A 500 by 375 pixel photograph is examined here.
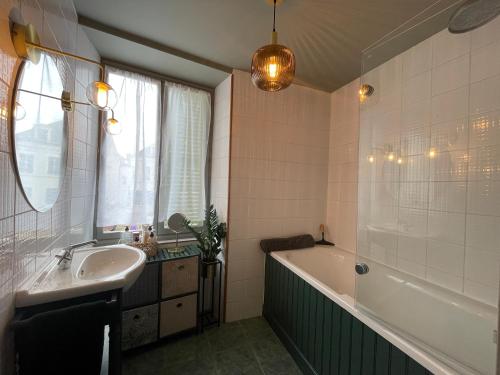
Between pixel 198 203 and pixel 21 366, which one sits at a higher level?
pixel 198 203

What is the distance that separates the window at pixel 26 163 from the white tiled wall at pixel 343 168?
2351mm

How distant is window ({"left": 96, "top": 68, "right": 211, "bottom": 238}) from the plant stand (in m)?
0.52

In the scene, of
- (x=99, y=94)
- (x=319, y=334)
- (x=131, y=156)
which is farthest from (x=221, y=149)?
(x=319, y=334)

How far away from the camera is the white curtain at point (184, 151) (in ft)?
7.16

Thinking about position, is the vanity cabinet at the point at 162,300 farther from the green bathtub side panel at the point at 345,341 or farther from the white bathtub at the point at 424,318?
the green bathtub side panel at the point at 345,341

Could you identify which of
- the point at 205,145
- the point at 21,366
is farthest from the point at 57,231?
the point at 205,145

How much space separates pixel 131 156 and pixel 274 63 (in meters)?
1.55

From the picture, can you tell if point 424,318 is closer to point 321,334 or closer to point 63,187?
point 321,334

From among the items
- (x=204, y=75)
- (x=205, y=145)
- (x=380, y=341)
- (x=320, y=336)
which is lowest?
(x=320, y=336)

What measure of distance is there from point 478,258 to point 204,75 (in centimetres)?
254

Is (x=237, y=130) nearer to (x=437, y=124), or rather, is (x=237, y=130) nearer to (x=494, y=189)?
(x=437, y=124)

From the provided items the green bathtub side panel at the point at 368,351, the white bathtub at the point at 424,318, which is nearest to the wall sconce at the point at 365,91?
the white bathtub at the point at 424,318

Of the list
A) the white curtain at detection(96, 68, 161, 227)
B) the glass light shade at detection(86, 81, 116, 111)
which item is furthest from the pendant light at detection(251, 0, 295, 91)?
the white curtain at detection(96, 68, 161, 227)

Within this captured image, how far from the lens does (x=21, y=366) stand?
79 centimetres
